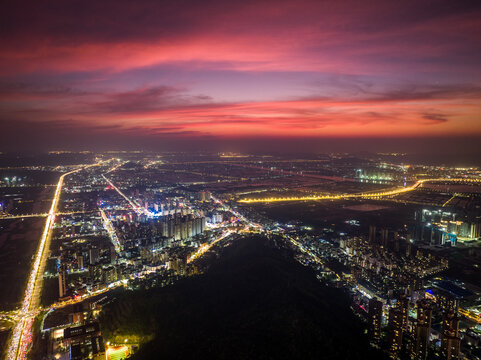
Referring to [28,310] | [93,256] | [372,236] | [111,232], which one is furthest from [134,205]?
[372,236]

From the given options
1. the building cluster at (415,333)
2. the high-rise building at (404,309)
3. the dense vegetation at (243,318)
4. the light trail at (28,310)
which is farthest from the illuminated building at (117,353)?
the high-rise building at (404,309)

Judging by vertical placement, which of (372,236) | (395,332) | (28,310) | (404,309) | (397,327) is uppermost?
(404,309)

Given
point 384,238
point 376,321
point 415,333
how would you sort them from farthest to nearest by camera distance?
1. point 384,238
2. point 376,321
3. point 415,333

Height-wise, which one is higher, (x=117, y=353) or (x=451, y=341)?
(x=451, y=341)

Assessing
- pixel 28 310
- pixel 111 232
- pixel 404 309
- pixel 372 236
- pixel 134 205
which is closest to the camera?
pixel 404 309

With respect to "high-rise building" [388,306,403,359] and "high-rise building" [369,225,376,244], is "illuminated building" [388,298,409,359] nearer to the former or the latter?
"high-rise building" [388,306,403,359]

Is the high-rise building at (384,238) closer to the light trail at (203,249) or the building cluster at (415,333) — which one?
the building cluster at (415,333)

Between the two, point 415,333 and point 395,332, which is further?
point 395,332

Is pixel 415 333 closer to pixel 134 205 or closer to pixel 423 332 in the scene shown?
pixel 423 332

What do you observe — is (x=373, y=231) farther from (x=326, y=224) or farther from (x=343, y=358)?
(x=343, y=358)

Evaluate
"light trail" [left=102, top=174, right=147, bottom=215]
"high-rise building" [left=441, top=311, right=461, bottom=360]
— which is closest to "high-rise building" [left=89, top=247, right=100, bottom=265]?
"light trail" [left=102, top=174, right=147, bottom=215]
